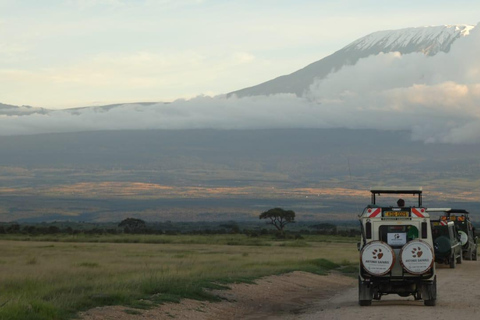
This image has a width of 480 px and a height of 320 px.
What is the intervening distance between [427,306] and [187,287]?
5833mm

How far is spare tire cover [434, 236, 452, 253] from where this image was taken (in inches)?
1507

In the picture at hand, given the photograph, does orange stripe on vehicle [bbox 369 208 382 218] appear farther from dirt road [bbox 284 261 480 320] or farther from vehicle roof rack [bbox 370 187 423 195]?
dirt road [bbox 284 261 480 320]

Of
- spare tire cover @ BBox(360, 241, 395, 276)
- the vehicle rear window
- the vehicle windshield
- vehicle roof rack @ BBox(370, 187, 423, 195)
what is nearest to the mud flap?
spare tire cover @ BBox(360, 241, 395, 276)

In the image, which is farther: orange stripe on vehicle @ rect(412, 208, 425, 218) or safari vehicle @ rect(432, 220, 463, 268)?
safari vehicle @ rect(432, 220, 463, 268)

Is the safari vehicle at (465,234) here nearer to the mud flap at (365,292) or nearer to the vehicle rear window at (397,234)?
the mud flap at (365,292)

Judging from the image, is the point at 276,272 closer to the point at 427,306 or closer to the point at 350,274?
the point at 350,274

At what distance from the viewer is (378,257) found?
20.3 meters

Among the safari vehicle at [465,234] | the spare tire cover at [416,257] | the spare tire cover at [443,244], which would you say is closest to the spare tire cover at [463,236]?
the safari vehicle at [465,234]

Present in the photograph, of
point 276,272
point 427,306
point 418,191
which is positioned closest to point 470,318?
point 427,306

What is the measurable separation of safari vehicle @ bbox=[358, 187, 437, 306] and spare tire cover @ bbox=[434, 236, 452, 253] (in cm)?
1744

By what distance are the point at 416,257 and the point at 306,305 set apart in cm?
401

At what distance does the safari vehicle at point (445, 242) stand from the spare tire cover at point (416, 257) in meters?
18.4

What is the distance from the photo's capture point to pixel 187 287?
22.9 meters

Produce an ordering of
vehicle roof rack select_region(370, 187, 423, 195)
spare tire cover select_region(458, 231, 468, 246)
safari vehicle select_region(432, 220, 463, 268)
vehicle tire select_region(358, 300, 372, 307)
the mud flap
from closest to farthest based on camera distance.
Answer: the mud flap < vehicle tire select_region(358, 300, 372, 307) < vehicle roof rack select_region(370, 187, 423, 195) < safari vehicle select_region(432, 220, 463, 268) < spare tire cover select_region(458, 231, 468, 246)
